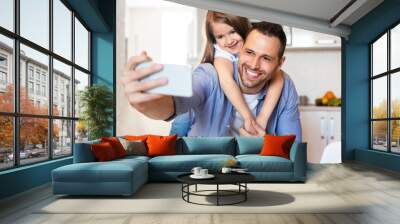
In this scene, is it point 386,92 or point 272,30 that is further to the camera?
point 272,30

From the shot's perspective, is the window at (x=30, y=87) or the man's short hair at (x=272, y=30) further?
the man's short hair at (x=272, y=30)

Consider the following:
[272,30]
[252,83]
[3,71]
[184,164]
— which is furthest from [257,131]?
[3,71]

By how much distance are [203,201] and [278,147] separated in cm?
213

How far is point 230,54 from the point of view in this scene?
26.6ft

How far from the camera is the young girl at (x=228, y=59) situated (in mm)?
8086

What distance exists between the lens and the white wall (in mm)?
8953

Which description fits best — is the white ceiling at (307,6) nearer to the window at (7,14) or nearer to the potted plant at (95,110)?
the potted plant at (95,110)

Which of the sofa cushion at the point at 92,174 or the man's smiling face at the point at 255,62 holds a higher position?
the man's smiling face at the point at 255,62

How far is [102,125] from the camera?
7.46 meters

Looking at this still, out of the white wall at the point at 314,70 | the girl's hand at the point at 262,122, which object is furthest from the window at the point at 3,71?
the white wall at the point at 314,70

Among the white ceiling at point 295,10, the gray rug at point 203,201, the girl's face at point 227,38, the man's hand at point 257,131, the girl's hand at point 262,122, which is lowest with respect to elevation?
the gray rug at point 203,201

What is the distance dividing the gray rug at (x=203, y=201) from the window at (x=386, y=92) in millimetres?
3381

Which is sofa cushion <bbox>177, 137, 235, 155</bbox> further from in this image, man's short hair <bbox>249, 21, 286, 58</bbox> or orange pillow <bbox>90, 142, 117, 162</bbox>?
man's short hair <bbox>249, 21, 286, 58</bbox>

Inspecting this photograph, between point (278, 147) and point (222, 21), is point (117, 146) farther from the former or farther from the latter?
point (222, 21)
